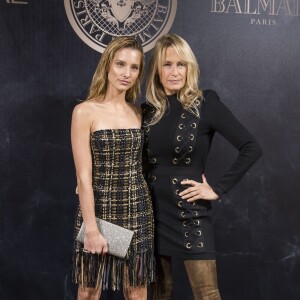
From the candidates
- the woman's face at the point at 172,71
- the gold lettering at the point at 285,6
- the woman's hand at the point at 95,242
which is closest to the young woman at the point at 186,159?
the woman's face at the point at 172,71

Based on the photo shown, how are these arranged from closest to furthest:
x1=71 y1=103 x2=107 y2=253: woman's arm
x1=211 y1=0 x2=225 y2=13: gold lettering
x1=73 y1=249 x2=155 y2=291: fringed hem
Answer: x1=71 y1=103 x2=107 y2=253: woman's arm
x1=73 y1=249 x2=155 y2=291: fringed hem
x1=211 y1=0 x2=225 y2=13: gold lettering

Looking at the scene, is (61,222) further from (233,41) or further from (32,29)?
(233,41)

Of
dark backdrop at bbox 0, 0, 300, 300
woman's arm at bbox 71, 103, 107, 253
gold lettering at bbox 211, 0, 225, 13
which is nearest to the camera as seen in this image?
woman's arm at bbox 71, 103, 107, 253

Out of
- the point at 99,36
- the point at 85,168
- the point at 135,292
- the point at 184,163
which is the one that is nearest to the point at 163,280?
the point at 135,292

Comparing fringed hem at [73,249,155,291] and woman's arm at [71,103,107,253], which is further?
fringed hem at [73,249,155,291]

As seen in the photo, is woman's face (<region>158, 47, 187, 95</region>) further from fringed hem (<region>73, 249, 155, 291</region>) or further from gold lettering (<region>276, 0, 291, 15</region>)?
gold lettering (<region>276, 0, 291, 15</region>)

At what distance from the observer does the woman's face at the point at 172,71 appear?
2734 mm

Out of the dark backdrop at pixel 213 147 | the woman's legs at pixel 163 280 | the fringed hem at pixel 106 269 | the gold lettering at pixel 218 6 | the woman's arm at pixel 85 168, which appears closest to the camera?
the woman's arm at pixel 85 168

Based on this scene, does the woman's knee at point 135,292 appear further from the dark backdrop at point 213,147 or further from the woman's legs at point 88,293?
the dark backdrop at point 213,147

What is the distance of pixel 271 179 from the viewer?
11.6 feet

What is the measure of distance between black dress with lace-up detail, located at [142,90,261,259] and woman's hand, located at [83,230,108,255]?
0.29 meters

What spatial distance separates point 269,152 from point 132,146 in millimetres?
1166

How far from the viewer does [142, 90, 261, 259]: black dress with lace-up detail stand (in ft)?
8.89

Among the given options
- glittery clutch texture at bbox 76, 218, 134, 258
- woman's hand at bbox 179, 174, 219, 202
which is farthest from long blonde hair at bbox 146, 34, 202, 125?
glittery clutch texture at bbox 76, 218, 134, 258
